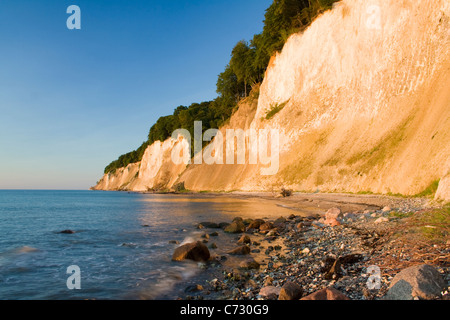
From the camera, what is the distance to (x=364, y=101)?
94.0 feet

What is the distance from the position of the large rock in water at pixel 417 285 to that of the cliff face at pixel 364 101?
8.25 meters

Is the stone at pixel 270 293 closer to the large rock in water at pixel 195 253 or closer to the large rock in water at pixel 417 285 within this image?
the large rock in water at pixel 417 285

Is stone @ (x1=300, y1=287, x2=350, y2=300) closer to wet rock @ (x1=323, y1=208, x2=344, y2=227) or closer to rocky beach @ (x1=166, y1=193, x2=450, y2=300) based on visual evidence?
rocky beach @ (x1=166, y1=193, x2=450, y2=300)

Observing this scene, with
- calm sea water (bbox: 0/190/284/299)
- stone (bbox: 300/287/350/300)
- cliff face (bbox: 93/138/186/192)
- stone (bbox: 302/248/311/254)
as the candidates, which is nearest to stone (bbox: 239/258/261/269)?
calm sea water (bbox: 0/190/284/299)

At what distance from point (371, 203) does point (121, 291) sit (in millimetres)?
16302

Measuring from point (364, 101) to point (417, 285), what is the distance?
28.6 meters

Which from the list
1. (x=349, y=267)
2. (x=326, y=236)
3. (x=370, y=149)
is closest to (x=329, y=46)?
(x=370, y=149)

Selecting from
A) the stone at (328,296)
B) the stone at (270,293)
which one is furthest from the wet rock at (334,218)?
the stone at (328,296)

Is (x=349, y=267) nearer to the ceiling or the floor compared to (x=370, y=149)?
nearer to the floor

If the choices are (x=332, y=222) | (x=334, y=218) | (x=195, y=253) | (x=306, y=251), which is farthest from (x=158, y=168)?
(x=306, y=251)

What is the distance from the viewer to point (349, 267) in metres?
6.24
